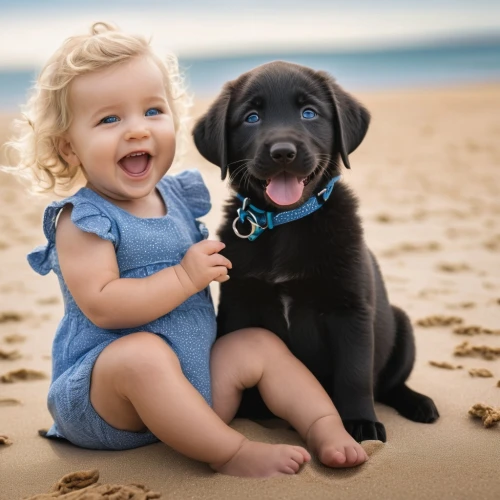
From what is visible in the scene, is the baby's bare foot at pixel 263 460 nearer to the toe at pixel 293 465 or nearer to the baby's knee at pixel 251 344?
the toe at pixel 293 465

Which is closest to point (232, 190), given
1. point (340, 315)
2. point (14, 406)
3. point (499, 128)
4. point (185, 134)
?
point (185, 134)

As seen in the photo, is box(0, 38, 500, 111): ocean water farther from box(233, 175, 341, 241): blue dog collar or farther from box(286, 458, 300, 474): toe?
box(286, 458, 300, 474): toe

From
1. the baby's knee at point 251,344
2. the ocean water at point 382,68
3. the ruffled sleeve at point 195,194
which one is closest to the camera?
the baby's knee at point 251,344

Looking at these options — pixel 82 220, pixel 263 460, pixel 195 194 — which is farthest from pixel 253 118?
pixel 263 460

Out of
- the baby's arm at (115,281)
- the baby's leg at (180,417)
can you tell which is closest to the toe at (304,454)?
the baby's leg at (180,417)

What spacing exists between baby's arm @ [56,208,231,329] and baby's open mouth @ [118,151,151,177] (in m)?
0.30

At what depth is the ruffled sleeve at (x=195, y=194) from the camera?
3.17m

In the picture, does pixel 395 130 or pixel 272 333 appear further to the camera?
pixel 395 130

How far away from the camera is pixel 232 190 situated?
10.2ft

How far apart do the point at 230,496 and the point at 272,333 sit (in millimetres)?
802

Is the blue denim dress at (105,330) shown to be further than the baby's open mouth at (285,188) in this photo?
No

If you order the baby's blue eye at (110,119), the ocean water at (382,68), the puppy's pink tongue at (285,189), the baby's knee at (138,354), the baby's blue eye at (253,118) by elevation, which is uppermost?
the baby's blue eye at (110,119)

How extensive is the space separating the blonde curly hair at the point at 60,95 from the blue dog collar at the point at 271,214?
562 mm

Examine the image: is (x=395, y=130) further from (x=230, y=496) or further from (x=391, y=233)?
(x=230, y=496)
